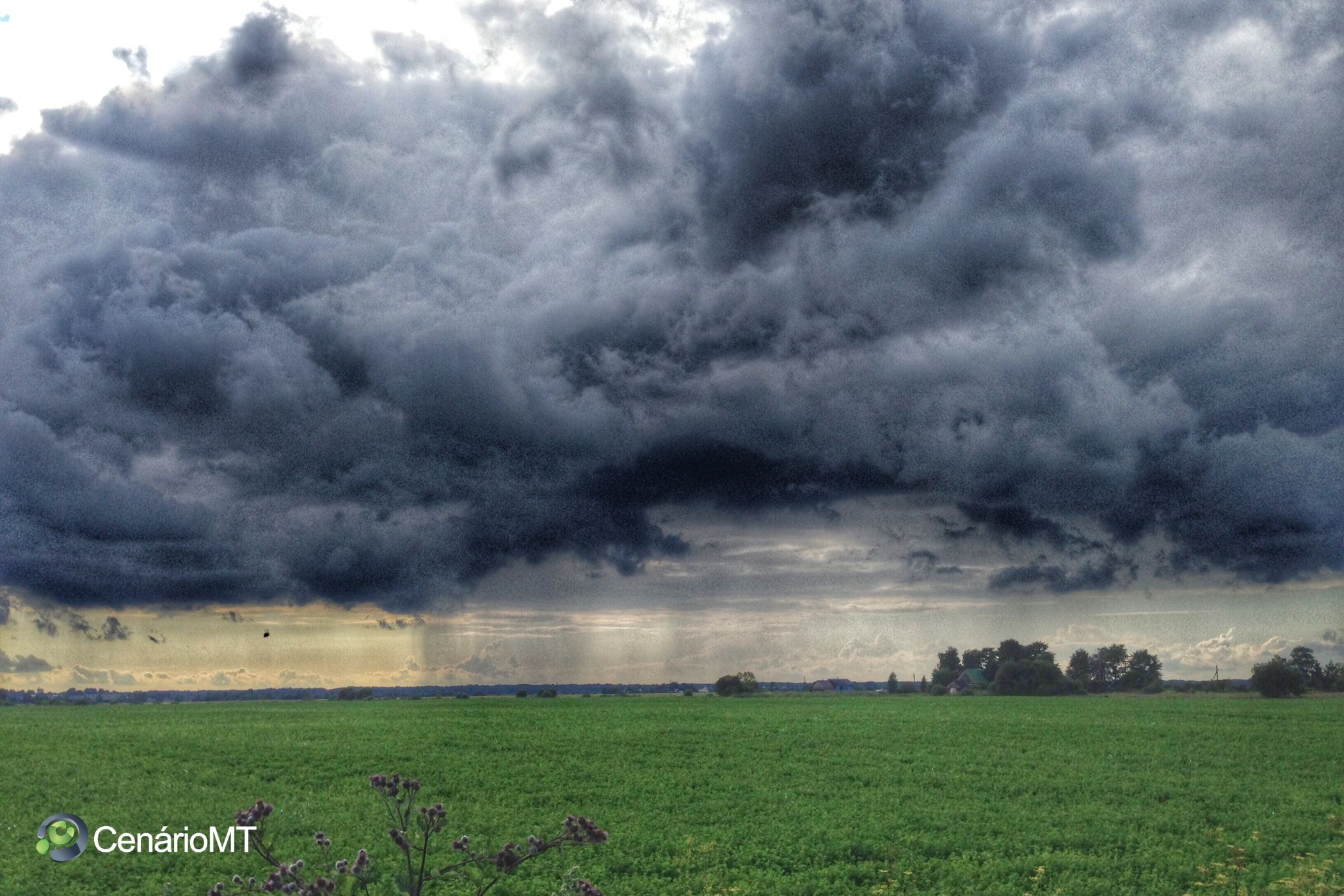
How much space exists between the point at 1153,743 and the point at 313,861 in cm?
3392

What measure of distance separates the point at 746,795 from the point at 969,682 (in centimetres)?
7648

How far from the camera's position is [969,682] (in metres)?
92.9

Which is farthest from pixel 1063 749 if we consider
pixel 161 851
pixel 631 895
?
pixel 161 851

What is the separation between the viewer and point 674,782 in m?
26.2

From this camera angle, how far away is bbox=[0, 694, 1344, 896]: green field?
17641 mm

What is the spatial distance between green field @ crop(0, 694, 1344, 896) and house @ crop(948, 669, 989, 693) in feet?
154

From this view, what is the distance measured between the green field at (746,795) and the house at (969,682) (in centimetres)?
4708

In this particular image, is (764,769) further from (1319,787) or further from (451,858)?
(1319,787)

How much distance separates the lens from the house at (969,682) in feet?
299

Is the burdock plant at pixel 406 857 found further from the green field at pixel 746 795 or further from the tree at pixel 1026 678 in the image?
the tree at pixel 1026 678
